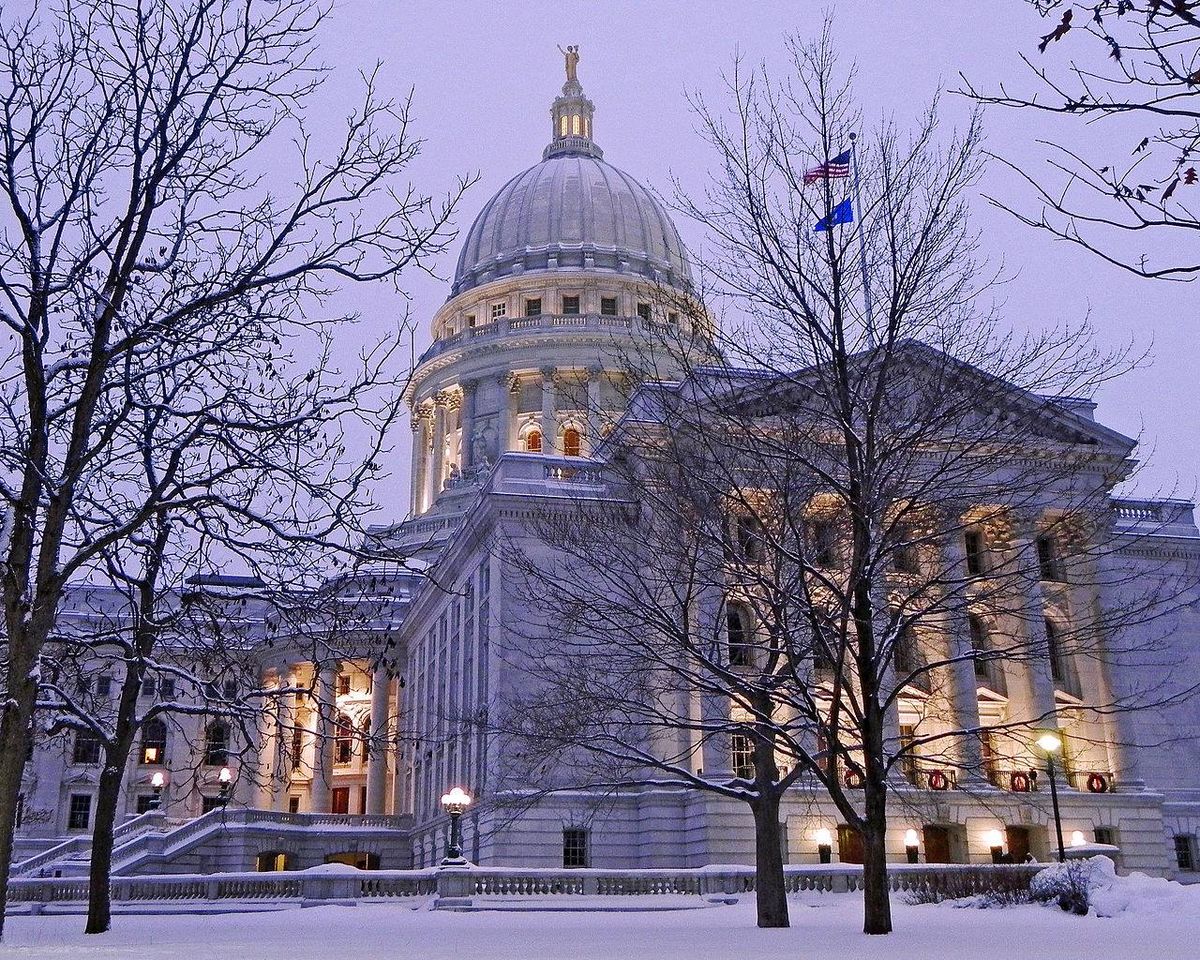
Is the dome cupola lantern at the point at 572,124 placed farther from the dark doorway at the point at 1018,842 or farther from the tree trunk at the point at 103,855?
the tree trunk at the point at 103,855

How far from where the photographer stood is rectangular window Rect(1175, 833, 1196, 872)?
54469 millimetres

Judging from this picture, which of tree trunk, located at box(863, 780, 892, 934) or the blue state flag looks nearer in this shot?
tree trunk, located at box(863, 780, 892, 934)

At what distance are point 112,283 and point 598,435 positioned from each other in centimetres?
1307

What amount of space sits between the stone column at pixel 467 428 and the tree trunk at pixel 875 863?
7004 centimetres

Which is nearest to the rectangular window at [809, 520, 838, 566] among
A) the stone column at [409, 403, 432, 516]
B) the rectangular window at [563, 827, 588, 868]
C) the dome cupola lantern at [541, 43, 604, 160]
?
the rectangular window at [563, 827, 588, 868]

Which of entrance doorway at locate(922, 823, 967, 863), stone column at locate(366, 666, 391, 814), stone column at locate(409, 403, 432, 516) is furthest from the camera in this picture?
stone column at locate(409, 403, 432, 516)

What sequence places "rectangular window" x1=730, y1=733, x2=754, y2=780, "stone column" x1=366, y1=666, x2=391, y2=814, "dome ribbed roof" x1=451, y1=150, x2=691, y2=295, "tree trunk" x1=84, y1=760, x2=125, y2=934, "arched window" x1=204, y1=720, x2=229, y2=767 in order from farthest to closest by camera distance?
"dome ribbed roof" x1=451, y1=150, x2=691, y2=295, "stone column" x1=366, y1=666, x2=391, y2=814, "rectangular window" x1=730, y1=733, x2=754, y2=780, "tree trunk" x1=84, y1=760, x2=125, y2=934, "arched window" x1=204, y1=720, x2=229, y2=767

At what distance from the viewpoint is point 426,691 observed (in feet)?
229

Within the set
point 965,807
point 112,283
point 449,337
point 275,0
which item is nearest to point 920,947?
point 112,283

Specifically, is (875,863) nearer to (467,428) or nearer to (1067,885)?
(1067,885)

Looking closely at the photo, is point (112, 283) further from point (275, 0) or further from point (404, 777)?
point (404, 777)

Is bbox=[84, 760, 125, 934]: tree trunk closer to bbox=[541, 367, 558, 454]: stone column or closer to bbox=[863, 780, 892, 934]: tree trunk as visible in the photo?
bbox=[863, 780, 892, 934]: tree trunk

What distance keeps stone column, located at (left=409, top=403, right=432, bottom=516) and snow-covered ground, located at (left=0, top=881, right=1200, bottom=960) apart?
64.2 meters

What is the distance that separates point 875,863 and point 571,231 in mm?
82374
